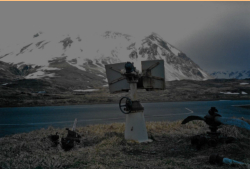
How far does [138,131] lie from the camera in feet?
39.1

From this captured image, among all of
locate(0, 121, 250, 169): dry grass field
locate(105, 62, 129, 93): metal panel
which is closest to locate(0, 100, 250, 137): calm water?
locate(0, 121, 250, 169): dry grass field

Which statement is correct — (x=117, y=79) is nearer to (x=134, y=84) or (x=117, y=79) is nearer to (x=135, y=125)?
(x=134, y=84)

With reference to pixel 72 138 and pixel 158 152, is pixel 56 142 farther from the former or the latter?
pixel 158 152

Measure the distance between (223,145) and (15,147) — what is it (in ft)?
26.8

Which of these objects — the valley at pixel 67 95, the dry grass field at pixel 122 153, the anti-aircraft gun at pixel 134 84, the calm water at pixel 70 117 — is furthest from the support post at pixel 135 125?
the valley at pixel 67 95

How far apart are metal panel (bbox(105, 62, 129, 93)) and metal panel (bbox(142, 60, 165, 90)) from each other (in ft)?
3.35

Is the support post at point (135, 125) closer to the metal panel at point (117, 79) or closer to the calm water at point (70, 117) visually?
the metal panel at point (117, 79)

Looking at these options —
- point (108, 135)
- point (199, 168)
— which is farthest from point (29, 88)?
point (199, 168)

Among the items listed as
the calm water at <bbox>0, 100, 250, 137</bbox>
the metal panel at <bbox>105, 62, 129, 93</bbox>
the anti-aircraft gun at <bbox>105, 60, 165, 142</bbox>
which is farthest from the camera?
the calm water at <bbox>0, 100, 250, 137</bbox>

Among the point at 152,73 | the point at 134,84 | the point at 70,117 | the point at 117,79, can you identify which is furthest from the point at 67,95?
the point at 134,84

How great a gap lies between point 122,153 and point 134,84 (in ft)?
12.2

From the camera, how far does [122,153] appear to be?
31.4 ft

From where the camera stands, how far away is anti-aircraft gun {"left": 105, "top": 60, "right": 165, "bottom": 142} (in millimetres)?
11883

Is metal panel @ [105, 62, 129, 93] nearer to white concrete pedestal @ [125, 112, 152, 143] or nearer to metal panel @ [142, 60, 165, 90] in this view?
metal panel @ [142, 60, 165, 90]
